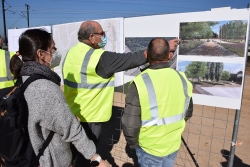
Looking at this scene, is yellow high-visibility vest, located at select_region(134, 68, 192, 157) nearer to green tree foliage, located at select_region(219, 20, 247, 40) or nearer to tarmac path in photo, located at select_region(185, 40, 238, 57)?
tarmac path in photo, located at select_region(185, 40, 238, 57)

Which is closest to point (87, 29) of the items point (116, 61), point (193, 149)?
point (116, 61)

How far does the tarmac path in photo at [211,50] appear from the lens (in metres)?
2.39

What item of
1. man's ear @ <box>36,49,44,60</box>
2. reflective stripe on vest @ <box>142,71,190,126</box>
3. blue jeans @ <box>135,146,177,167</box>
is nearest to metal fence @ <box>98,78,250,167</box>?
blue jeans @ <box>135,146,177,167</box>

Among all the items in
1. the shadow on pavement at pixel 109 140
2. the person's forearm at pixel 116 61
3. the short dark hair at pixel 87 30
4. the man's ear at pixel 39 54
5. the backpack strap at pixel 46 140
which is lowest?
the shadow on pavement at pixel 109 140

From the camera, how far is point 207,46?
2482 millimetres

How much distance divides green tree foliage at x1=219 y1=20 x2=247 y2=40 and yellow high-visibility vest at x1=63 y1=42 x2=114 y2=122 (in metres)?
1.33

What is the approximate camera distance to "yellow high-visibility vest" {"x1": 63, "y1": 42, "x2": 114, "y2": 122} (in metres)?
2.30

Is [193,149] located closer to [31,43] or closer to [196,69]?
[196,69]

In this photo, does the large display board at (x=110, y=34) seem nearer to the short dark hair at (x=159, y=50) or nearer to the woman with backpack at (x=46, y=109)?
the short dark hair at (x=159, y=50)

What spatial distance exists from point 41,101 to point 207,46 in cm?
189

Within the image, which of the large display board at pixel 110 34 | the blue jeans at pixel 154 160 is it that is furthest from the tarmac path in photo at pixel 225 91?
the large display board at pixel 110 34

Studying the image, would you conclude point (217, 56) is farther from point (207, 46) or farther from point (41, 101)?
point (41, 101)

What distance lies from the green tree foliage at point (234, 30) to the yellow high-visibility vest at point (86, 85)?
1.33m

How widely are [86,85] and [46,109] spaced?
36.7 inches
